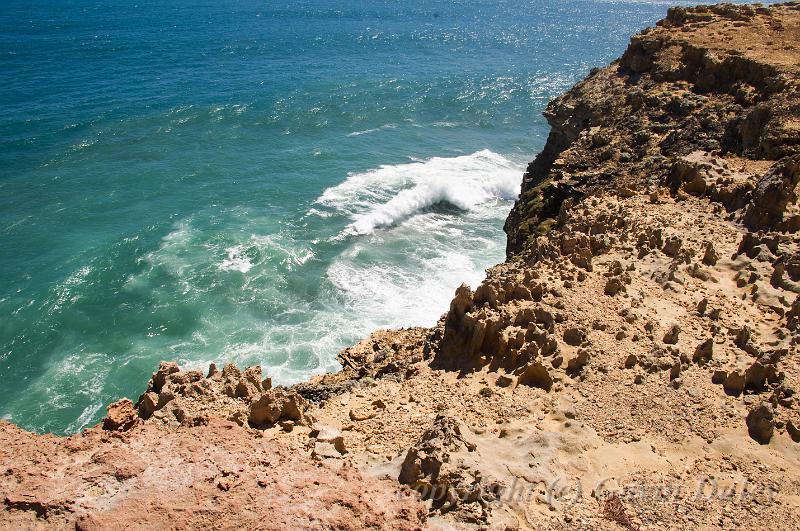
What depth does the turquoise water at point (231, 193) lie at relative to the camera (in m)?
29.0

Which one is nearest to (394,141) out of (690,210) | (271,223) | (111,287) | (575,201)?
(271,223)

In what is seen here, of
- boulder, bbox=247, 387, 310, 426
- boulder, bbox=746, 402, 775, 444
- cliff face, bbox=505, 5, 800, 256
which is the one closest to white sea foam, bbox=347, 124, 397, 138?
cliff face, bbox=505, 5, 800, 256

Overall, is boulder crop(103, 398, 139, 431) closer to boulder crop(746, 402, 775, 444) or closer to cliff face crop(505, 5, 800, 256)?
boulder crop(746, 402, 775, 444)

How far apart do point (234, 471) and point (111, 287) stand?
2673 cm

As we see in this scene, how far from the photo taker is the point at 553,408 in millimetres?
12805

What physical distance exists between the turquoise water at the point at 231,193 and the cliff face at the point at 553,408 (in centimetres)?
1265

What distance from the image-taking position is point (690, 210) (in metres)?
20.1

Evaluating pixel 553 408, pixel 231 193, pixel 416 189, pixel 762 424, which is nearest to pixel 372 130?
Result: pixel 416 189

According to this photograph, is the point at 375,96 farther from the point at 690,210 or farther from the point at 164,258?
the point at 690,210

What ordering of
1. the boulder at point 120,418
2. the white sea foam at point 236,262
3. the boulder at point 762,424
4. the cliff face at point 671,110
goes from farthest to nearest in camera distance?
the white sea foam at point 236,262 < the cliff face at point 671,110 < the boulder at point 762,424 < the boulder at point 120,418

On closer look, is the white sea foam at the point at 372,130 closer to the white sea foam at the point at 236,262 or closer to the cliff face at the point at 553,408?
the white sea foam at the point at 236,262

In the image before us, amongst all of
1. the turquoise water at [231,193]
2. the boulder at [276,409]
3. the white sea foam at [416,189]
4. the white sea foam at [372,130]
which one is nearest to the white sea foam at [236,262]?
the turquoise water at [231,193]

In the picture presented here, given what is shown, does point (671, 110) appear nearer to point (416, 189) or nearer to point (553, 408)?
point (553, 408)

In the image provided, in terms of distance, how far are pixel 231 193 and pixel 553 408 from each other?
1399 inches
